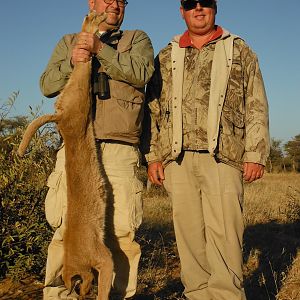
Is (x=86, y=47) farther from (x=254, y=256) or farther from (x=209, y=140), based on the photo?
(x=254, y=256)

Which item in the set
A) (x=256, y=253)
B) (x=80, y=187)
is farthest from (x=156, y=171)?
(x=256, y=253)

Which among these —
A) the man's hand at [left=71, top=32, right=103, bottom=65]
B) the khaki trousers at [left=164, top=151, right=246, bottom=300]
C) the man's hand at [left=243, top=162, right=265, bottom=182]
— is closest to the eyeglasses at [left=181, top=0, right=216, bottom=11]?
the man's hand at [left=71, top=32, right=103, bottom=65]

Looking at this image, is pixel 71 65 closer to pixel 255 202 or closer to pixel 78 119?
pixel 78 119

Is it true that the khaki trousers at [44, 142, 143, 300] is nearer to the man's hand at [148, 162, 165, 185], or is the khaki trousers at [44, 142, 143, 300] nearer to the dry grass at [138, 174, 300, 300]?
the man's hand at [148, 162, 165, 185]

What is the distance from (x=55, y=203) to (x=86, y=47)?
147 centimetres

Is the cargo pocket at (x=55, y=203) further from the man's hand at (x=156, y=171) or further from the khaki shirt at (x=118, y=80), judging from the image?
the man's hand at (x=156, y=171)

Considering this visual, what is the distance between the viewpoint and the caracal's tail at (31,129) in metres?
4.30

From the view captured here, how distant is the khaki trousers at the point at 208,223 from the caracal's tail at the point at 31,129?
4.86 ft

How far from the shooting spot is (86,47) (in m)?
4.40

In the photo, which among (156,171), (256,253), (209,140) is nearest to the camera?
(209,140)

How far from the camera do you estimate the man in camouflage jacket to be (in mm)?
4953

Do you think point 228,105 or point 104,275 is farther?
point 228,105

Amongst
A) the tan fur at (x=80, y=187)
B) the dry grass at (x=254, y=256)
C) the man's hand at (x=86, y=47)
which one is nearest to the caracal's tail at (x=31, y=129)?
the tan fur at (x=80, y=187)

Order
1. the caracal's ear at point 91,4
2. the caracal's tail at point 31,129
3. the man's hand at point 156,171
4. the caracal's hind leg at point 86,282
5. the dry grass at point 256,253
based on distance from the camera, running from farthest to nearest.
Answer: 1. the dry grass at point 256,253
2. the man's hand at point 156,171
3. the caracal's ear at point 91,4
4. the caracal's hind leg at point 86,282
5. the caracal's tail at point 31,129
